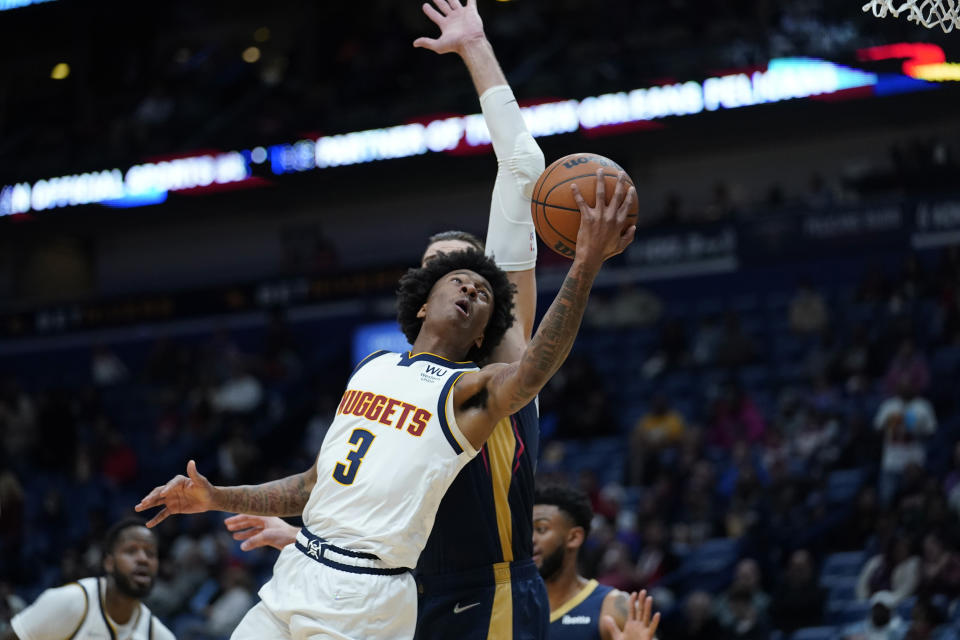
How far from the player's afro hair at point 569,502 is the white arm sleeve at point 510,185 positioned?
Result: 1417 millimetres

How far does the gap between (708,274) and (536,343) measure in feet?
45.1

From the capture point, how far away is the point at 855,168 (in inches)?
650

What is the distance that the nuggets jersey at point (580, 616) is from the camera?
5.43 m

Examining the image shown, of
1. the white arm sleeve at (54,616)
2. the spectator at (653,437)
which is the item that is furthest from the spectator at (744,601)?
the white arm sleeve at (54,616)

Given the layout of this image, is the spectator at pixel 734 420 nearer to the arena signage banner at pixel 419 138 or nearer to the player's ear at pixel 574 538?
the arena signage banner at pixel 419 138

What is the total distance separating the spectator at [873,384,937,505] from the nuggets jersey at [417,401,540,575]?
25.8 feet

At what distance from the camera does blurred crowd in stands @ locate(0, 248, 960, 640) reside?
10570mm

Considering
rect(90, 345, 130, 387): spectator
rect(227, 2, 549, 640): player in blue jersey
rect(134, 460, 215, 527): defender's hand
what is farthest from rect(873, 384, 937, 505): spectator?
rect(90, 345, 130, 387): spectator

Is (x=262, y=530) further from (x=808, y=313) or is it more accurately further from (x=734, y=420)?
(x=808, y=313)

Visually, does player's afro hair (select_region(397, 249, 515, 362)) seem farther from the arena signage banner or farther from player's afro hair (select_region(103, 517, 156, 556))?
the arena signage banner

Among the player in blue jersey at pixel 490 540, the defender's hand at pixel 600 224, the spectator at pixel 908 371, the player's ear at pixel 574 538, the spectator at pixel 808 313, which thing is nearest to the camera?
the defender's hand at pixel 600 224

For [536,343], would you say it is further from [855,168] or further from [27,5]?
[27,5]

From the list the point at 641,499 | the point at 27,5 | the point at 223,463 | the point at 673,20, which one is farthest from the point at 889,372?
the point at 27,5

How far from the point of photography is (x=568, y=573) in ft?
18.7
